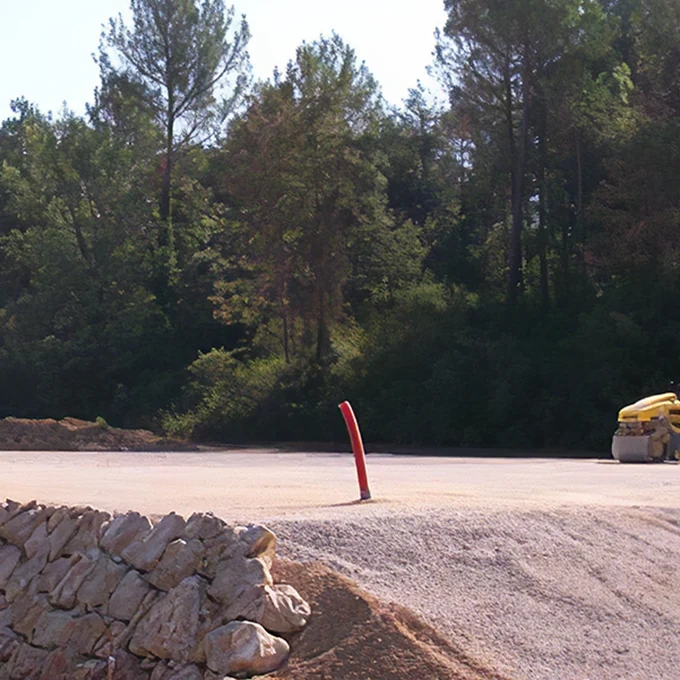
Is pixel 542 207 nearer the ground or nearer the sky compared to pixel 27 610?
nearer the sky

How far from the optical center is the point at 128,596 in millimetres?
8070

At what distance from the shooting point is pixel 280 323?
45.8 metres

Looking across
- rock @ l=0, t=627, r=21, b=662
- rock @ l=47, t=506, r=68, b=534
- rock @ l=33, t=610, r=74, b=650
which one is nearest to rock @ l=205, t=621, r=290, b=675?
rock @ l=33, t=610, r=74, b=650

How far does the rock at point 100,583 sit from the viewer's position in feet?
27.0

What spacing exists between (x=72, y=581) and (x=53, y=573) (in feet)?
1.28

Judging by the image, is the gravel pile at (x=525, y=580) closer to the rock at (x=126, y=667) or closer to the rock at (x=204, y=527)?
the rock at (x=204, y=527)

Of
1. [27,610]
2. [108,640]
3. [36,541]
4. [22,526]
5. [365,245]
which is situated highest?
[365,245]

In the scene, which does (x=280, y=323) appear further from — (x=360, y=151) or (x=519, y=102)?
(x=519, y=102)

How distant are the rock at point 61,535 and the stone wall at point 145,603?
11mm

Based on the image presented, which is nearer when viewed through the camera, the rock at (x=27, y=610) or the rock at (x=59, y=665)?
the rock at (x=59, y=665)

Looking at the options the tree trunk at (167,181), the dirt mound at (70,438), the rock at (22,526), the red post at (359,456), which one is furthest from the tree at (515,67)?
the rock at (22,526)

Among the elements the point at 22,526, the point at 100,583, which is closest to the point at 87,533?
the point at 100,583

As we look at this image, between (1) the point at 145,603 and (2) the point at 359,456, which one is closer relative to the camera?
(1) the point at 145,603

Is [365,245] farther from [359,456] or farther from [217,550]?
[217,550]
